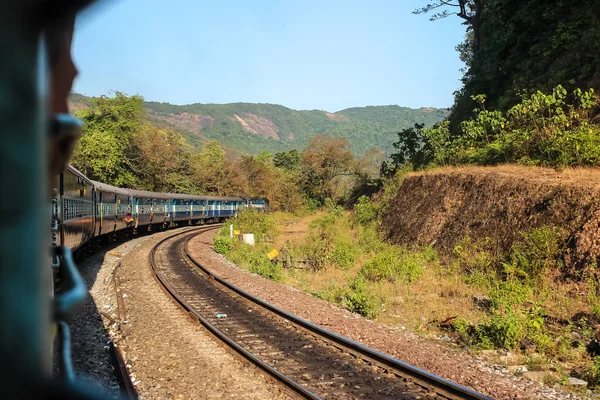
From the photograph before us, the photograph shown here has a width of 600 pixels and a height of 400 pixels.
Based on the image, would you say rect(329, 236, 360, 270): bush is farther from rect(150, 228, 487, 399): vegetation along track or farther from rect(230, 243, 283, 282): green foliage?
rect(150, 228, 487, 399): vegetation along track

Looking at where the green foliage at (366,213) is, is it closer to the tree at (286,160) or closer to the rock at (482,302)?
the rock at (482,302)

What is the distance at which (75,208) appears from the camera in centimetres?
1393

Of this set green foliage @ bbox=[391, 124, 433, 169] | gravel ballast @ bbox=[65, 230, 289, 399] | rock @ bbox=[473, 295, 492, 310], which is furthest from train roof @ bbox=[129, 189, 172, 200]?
rock @ bbox=[473, 295, 492, 310]

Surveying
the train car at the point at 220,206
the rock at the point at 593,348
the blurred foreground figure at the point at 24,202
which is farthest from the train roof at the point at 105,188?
the blurred foreground figure at the point at 24,202

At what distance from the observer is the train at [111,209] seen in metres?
11.8

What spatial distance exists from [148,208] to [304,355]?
25242mm

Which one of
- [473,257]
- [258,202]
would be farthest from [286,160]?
[473,257]

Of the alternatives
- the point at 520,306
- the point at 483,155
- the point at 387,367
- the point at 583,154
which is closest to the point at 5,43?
the point at 387,367

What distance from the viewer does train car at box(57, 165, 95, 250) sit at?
37.6ft

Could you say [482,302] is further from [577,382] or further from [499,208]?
[499,208]

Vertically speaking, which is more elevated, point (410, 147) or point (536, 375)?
point (410, 147)

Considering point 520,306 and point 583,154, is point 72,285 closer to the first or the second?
point 520,306

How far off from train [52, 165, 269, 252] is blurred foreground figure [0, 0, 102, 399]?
6867 mm

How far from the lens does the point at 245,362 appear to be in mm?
7660
